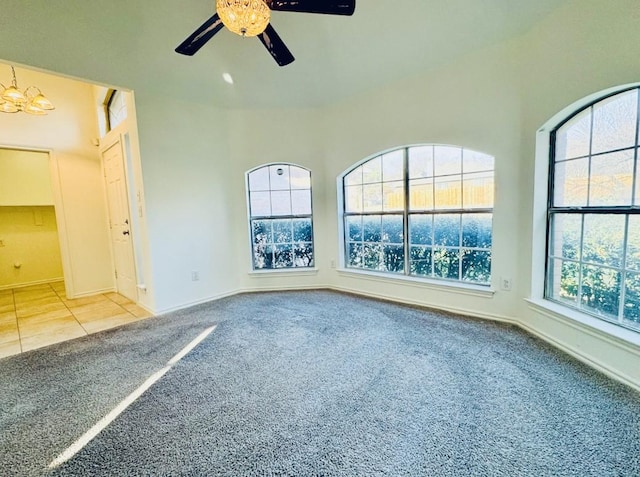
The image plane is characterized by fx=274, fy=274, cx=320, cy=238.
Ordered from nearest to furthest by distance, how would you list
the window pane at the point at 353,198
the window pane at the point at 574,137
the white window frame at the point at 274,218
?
the window pane at the point at 574,137
the window pane at the point at 353,198
the white window frame at the point at 274,218

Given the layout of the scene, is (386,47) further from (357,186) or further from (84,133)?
(84,133)

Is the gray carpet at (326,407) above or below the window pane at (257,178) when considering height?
below

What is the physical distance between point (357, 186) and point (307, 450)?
3234 mm

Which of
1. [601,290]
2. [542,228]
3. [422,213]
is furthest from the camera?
[422,213]

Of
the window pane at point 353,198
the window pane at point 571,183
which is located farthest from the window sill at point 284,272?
the window pane at point 571,183

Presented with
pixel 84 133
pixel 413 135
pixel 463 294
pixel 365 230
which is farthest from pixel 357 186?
pixel 84 133

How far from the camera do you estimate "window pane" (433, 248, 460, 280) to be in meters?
3.19

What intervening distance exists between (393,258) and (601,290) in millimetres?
2003

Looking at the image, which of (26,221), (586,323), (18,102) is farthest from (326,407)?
(26,221)

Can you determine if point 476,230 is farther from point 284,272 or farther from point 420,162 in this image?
→ point 284,272

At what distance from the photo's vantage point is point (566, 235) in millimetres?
2373

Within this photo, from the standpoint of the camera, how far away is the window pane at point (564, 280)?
231cm

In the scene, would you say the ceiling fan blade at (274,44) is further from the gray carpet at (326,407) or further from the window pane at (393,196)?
the gray carpet at (326,407)

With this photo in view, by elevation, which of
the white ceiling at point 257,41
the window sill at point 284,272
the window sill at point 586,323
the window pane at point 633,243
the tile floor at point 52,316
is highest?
the white ceiling at point 257,41
